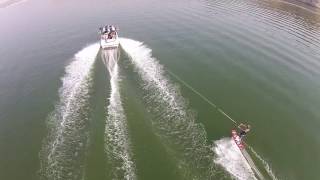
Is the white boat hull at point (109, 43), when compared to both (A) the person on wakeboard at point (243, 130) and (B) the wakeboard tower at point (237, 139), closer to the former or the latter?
(A) the person on wakeboard at point (243, 130)

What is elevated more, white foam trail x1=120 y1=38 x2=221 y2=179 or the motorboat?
the motorboat

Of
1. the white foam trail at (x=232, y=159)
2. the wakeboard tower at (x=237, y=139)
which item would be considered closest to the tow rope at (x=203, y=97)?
the wakeboard tower at (x=237, y=139)

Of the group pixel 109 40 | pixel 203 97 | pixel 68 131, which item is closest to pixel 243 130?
pixel 203 97

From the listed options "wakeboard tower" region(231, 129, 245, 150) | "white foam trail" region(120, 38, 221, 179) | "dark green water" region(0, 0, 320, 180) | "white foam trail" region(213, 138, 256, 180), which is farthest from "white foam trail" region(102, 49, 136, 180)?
"wakeboard tower" region(231, 129, 245, 150)

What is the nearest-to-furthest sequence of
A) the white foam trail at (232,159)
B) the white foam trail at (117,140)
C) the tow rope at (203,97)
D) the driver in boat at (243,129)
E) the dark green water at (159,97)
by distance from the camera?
1. the white foam trail at (232,159)
2. the white foam trail at (117,140)
3. the dark green water at (159,97)
4. the driver in boat at (243,129)
5. the tow rope at (203,97)

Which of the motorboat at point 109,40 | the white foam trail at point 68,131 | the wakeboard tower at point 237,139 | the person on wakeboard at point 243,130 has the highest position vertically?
the motorboat at point 109,40

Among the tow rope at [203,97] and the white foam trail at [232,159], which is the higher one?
the tow rope at [203,97]

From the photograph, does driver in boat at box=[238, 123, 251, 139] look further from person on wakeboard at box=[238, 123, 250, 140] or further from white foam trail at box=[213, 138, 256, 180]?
white foam trail at box=[213, 138, 256, 180]
